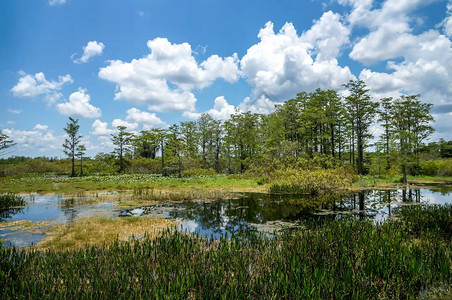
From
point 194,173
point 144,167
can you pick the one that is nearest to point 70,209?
point 194,173

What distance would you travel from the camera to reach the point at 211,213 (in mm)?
14375

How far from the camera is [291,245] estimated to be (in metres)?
6.42

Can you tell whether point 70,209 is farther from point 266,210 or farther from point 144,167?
point 144,167

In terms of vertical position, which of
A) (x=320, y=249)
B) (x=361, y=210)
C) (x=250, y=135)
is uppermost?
(x=250, y=135)

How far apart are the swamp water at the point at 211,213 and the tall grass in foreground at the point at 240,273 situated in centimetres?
404

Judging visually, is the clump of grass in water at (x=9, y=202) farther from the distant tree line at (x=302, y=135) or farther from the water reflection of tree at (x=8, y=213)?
the distant tree line at (x=302, y=135)

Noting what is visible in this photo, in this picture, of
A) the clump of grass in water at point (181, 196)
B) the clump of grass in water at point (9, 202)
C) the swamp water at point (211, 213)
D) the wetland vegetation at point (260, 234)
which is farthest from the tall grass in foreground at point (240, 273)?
the clump of grass in water at point (9, 202)

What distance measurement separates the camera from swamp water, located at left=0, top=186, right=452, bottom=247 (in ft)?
36.1

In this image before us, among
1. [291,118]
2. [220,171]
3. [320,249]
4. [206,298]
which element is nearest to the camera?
[206,298]

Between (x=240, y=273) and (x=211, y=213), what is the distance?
10201 mm

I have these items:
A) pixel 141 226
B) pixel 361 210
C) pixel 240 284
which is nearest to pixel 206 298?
pixel 240 284

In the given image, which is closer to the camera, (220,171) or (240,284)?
(240,284)

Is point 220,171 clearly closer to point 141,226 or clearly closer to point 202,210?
point 202,210

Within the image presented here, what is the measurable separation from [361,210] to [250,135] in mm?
32610
